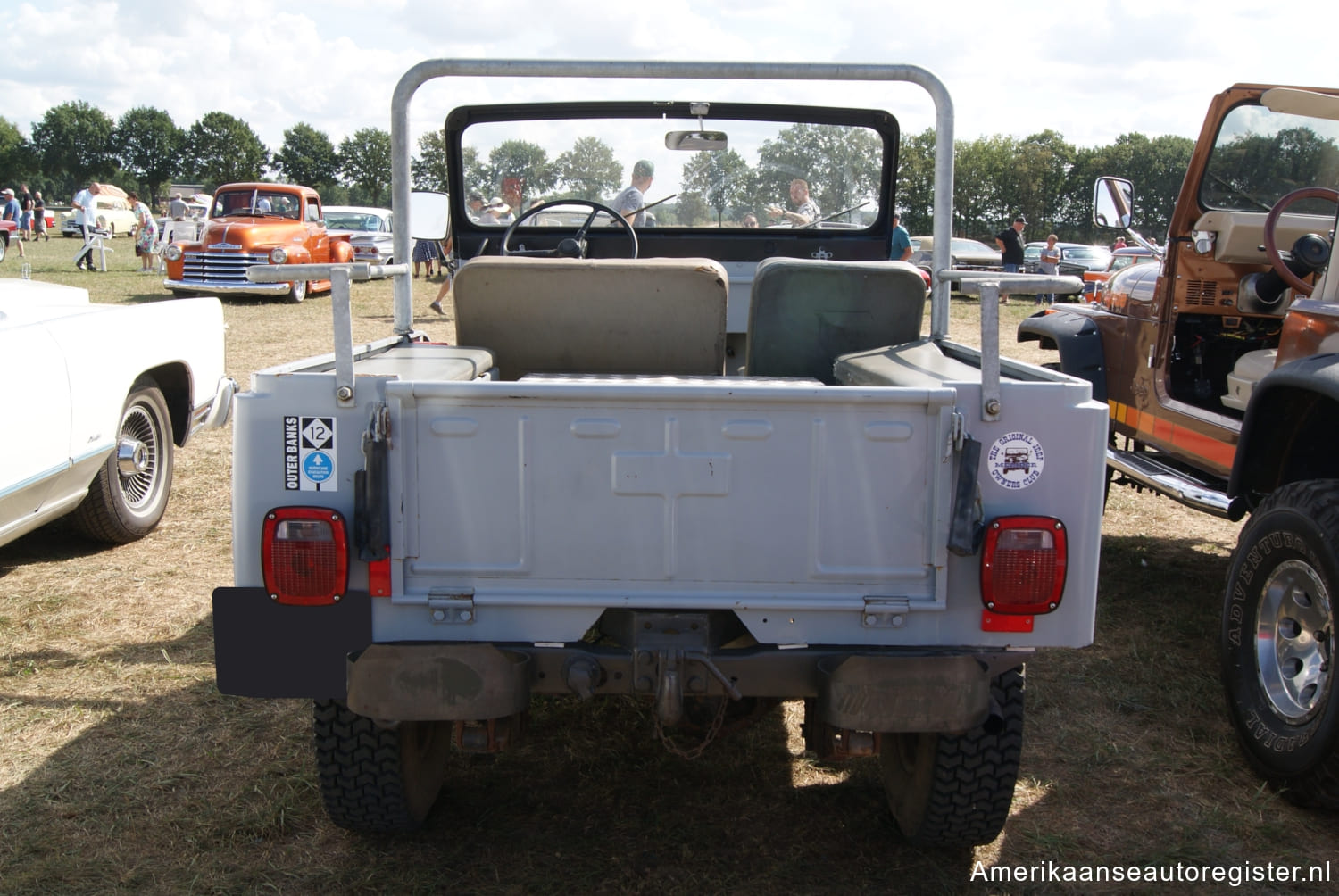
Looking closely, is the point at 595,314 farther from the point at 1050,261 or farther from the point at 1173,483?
the point at 1050,261

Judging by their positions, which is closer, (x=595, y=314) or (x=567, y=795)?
(x=567, y=795)

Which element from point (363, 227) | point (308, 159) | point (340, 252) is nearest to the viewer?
point (340, 252)

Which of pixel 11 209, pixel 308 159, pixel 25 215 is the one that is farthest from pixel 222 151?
pixel 11 209

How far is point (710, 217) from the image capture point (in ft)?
16.4

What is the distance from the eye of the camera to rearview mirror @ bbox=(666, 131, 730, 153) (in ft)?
15.5

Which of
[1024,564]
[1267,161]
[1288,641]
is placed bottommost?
[1288,641]

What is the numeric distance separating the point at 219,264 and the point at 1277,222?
624 inches

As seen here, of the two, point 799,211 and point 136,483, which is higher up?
point 799,211

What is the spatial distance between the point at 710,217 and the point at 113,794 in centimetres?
337

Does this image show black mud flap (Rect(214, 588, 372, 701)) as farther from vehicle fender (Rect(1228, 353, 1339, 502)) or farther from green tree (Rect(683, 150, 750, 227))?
green tree (Rect(683, 150, 750, 227))

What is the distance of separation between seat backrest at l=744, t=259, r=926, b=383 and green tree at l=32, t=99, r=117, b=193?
10416cm

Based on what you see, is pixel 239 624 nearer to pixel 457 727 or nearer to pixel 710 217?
pixel 457 727

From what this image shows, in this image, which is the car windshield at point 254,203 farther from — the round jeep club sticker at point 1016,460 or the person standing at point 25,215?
the person standing at point 25,215

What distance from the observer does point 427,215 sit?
140 inches
